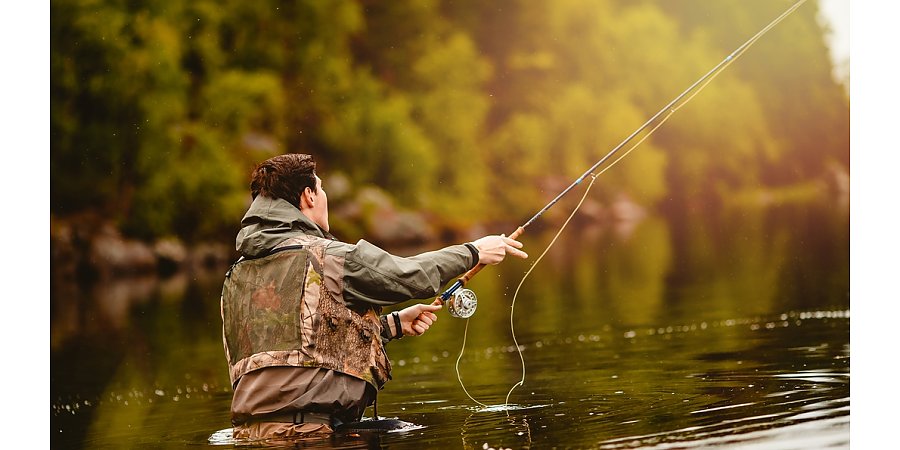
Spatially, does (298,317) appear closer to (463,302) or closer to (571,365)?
A: (463,302)

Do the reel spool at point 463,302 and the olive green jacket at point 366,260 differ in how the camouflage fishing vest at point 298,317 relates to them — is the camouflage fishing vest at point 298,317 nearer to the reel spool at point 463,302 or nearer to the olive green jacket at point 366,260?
the olive green jacket at point 366,260

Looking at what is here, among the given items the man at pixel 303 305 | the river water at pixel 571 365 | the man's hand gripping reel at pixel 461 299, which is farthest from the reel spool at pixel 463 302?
the river water at pixel 571 365

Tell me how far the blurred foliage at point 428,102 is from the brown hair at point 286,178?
1543 centimetres

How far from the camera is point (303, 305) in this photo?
12.4 ft

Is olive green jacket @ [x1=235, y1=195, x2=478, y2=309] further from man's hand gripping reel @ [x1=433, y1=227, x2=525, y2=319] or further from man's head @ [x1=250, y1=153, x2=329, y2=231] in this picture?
man's hand gripping reel @ [x1=433, y1=227, x2=525, y2=319]

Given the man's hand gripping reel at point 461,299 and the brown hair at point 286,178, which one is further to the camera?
the man's hand gripping reel at point 461,299

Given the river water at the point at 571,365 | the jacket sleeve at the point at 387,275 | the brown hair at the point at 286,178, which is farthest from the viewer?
the river water at the point at 571,365

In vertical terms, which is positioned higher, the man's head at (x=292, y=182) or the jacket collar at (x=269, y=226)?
the man's head at (x=292, y=182)

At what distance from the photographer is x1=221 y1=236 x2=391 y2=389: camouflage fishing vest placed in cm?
378

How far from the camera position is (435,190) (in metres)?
25.1

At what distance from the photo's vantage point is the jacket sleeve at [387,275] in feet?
12.3
